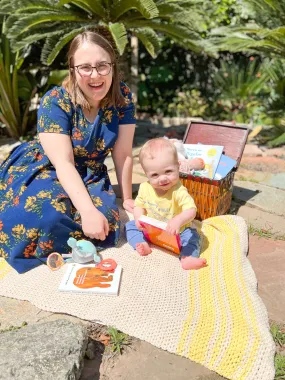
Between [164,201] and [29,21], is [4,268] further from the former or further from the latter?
[29,21]

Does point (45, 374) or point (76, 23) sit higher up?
point (76, 23)

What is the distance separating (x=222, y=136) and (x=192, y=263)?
54.1 inches

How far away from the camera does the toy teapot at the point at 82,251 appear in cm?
242

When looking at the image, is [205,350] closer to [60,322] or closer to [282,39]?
[60,322]

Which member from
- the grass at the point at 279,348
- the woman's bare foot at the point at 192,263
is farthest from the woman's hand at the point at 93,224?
the grass at the point at 279,348

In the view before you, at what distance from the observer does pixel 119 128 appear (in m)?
2.94

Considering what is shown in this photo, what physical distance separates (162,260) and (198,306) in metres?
0.48

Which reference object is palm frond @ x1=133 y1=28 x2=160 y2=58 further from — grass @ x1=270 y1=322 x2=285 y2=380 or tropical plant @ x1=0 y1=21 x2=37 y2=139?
grass @ x1=270 y1=322 x2=285 y2=380

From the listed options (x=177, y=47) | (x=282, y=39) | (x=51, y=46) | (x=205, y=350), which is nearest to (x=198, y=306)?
(x=205, y=350)

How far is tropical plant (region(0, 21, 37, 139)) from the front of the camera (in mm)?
4812

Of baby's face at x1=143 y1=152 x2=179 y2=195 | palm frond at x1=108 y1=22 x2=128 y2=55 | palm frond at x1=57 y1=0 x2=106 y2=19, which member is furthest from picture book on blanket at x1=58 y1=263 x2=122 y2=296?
palm frond at x1=57 y1=0 x2=106 y2=19

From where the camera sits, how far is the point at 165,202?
258 centimetres

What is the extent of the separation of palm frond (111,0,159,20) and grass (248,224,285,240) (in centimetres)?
248

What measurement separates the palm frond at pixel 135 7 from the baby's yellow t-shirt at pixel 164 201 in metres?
2.36
